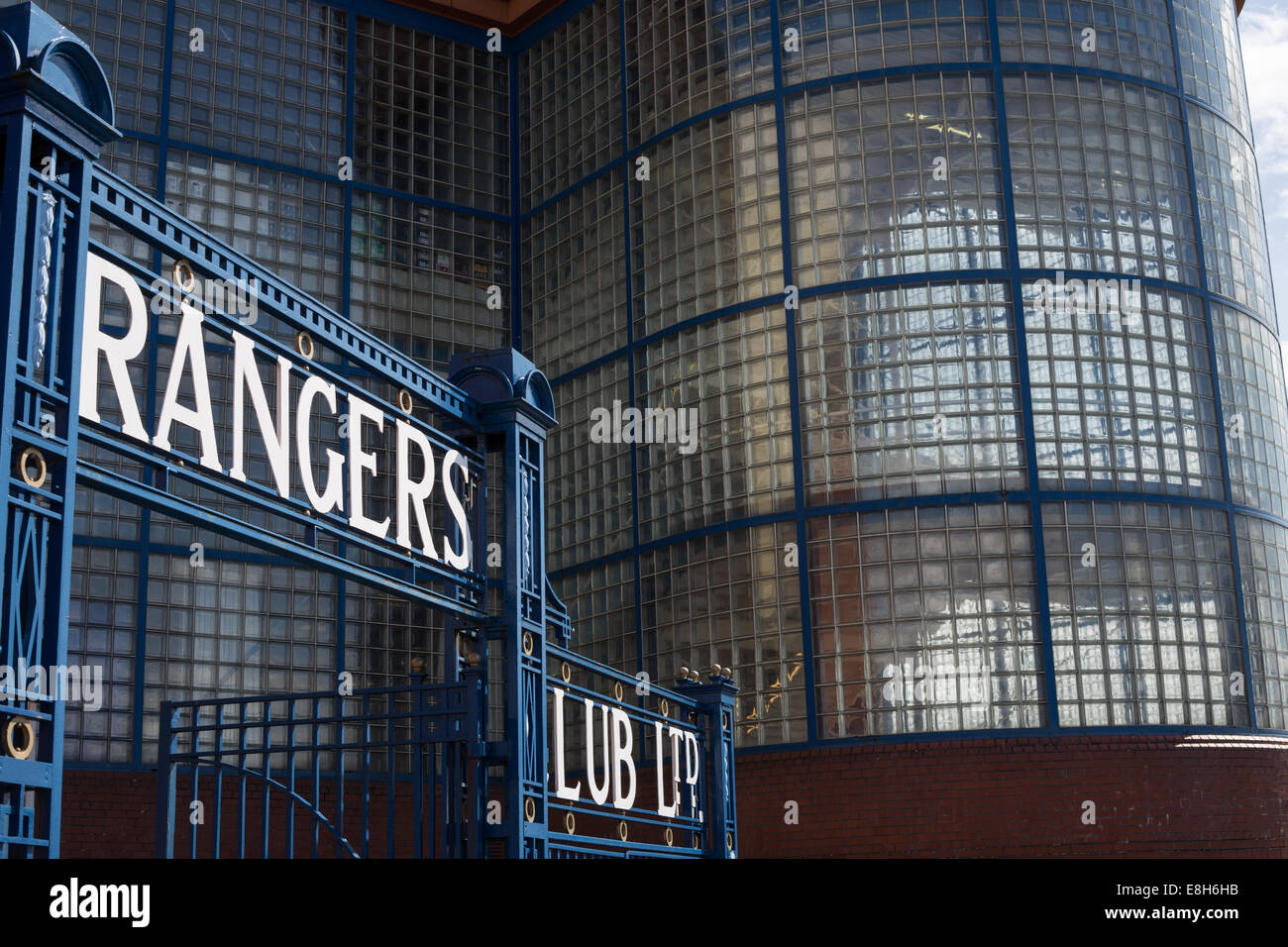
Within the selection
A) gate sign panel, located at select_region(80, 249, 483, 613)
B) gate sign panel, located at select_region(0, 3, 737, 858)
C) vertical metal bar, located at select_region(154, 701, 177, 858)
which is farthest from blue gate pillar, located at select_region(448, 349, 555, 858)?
vertical metal bar, located at select_region(154, 701, 177, 858)

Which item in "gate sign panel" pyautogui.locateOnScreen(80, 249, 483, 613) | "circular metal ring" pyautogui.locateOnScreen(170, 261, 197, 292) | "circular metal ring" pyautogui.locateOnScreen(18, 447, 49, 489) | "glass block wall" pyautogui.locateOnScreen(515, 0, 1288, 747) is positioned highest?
"glass block wall" pyautogui.locateOnScreen(515, 0, 1288, 747)

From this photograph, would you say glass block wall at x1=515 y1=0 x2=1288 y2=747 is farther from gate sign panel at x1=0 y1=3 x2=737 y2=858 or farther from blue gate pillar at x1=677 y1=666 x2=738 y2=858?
gate sign panel at x1=0 y1=3 x2=737 y2=858

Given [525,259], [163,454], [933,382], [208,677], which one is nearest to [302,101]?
[525,259]

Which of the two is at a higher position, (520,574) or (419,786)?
(520,574)

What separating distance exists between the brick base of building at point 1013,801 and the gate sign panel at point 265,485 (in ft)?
17.9

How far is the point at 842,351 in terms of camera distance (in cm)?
2142

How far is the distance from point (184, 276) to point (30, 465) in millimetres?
1672

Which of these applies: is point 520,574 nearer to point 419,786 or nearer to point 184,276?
point 419,786

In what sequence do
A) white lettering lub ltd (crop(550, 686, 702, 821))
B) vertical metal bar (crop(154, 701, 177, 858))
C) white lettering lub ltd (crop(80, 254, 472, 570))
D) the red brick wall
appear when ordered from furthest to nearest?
the red brick wall < white lettering lub ltd (crop(550, 686, 702, 821)) < vertical metal bar (crop(154, 701, 177, 858)) < white lettering lub ltd (crop(80, 254, 472, 570))

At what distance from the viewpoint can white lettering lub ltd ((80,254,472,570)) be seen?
6.55 meters

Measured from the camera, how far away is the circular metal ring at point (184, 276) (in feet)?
23.9

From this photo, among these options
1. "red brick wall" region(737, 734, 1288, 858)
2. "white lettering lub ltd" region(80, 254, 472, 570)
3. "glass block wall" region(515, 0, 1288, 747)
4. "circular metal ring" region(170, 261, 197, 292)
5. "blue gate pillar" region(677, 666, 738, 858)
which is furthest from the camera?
"glass block wall" region(515, 0, 1288, 747)

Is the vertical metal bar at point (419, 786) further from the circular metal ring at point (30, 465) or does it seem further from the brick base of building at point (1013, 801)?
the brick base of building at point (1013, 801)

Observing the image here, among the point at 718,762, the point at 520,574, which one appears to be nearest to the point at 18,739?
the point at 520,574
